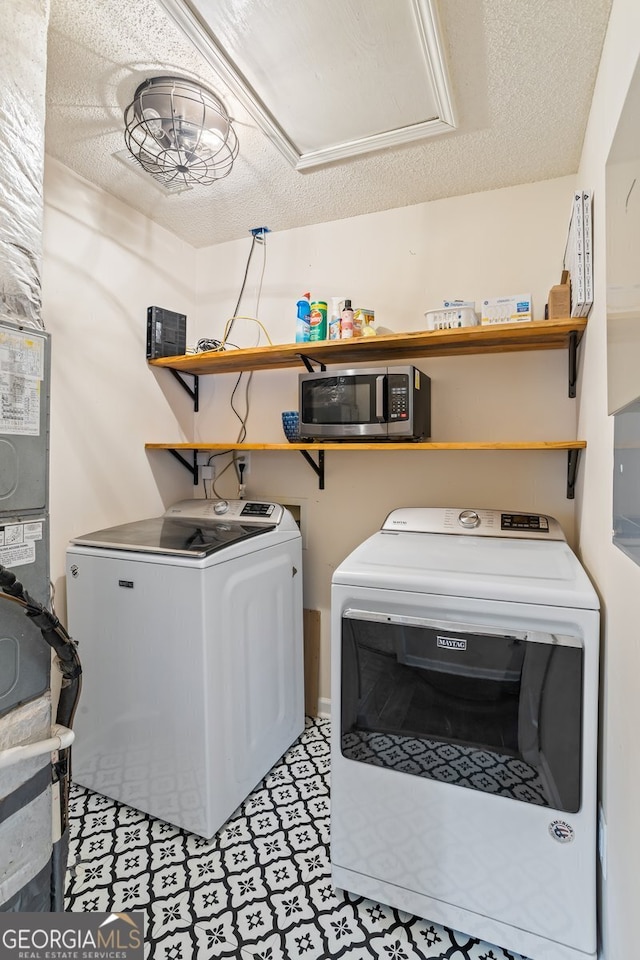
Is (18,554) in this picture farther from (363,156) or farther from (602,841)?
(363,156)

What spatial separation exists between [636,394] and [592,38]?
122 cm

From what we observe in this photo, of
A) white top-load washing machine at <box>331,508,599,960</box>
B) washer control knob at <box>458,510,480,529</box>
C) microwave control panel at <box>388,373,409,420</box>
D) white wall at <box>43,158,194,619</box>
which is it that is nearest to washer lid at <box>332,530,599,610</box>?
white top-load washing machine at <box>331,508,599,960</box>

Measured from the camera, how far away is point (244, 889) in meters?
1.42

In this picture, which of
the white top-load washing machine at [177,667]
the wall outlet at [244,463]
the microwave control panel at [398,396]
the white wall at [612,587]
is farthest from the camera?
the wall outlet at [244,463]

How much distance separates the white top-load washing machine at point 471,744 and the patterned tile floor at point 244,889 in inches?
3.0

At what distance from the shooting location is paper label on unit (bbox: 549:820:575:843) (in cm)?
113

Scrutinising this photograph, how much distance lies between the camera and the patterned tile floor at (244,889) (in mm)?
1259

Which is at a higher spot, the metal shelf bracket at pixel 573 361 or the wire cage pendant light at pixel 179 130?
the wire cage pendant light at pixel 179 130

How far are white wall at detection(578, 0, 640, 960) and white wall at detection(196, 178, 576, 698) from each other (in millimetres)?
397

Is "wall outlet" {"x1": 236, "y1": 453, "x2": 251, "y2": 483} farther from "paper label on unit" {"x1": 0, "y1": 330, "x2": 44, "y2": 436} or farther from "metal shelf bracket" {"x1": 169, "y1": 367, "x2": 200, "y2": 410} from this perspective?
"paper label on unit" {"x1": 0, "y1": 330, "x2": 44, "y2": 436}

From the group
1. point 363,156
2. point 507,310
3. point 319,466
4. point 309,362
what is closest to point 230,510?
point 319,466

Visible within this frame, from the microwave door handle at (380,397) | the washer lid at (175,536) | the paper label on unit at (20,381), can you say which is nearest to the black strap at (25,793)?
the washer lid at (175,536)

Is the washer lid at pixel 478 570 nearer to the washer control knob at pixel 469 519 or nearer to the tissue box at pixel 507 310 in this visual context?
the washer control knob at pixel 469 519

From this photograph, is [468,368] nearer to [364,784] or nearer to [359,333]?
[359,333]
